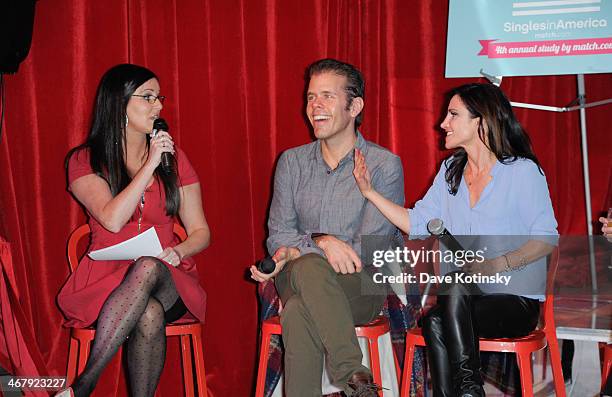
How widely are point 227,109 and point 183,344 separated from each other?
1067 millimetres

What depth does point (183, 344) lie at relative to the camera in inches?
115

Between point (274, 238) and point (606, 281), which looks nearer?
point (274, 238)

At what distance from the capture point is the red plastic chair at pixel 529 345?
2.35 meters

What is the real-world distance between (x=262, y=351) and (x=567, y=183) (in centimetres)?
160

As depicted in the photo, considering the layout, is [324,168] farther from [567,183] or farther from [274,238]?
[567,183]

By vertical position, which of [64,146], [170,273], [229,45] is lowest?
[170,273]

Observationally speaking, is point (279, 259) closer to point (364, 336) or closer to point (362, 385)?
point (364, 336)

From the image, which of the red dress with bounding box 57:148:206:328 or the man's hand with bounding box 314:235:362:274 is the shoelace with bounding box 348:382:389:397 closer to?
the man's hand with bounding box 314:235:362:274

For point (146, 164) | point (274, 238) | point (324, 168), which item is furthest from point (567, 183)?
point (146, 164)

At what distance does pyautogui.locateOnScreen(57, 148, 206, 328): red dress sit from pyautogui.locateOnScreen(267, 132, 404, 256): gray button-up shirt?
0.34 meters

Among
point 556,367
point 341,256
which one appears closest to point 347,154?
point 341,256

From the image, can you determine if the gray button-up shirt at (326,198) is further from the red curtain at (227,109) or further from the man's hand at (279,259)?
the red curtain at (227,109)

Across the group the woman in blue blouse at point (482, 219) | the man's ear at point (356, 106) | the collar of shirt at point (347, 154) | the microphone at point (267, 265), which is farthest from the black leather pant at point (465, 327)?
the man's ear at point (356, 106)

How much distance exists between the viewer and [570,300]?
10.7 feet
